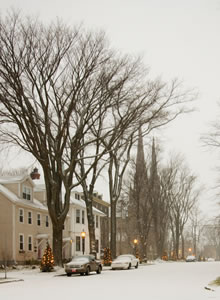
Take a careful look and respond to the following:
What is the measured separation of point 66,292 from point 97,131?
23006 millimetres

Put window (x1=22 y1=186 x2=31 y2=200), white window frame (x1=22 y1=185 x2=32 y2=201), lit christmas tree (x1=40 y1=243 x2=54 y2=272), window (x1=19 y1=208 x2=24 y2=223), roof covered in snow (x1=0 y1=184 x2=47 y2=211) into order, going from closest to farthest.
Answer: lit christmas tree (x1=40 y1=243 x2=54 y2=272) < roof covered in snow (x1=0 y1=184 x2=47 y2=211) < window (x1=19 y1=208 x2=24 y2=223) < white window frame (x1=22 y1=185 x2=32 y2=201) < window (x1=22 y1=186 x2=31 y2=200)

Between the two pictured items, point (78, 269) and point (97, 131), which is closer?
point (78, 269)

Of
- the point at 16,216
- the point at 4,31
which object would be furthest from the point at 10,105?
the point at 16,216

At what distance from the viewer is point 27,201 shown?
51.4 metres

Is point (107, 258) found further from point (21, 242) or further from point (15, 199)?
point (15, 199)

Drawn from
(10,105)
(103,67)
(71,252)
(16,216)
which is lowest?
(71,252)

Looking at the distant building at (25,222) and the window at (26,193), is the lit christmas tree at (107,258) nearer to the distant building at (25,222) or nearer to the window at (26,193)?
the distant building at (25,222)

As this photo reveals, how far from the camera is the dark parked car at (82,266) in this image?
104ft

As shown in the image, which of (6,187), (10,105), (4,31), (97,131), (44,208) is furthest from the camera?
(44,208)

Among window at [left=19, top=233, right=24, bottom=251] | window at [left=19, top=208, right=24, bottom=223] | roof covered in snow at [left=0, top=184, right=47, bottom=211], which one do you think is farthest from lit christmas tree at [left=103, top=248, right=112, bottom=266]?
roof covered in snow at [left=0, top=184, right=47, bottom=211]

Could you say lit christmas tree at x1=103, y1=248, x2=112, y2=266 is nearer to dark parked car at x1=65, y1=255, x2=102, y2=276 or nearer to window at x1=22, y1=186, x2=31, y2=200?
window at x1=22, y1=186, x2=31, y2=200

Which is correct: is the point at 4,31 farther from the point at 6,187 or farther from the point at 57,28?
the point at 6,187

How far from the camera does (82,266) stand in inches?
1257

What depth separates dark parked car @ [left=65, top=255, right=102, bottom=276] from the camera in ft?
104
